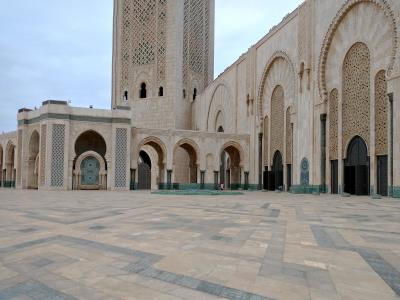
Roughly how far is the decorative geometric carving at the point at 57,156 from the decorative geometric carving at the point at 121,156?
2.99m

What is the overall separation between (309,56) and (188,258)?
17.2 m

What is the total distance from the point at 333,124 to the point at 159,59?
62.6ft


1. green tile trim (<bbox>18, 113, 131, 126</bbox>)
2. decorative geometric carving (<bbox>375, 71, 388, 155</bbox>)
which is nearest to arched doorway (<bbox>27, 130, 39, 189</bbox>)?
green tile trim (<bbox>18, 113, 131, 126</bbox>)

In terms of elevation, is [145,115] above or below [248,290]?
above

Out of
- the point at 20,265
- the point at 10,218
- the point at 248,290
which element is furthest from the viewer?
the point at 10,218

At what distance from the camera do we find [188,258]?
10.8 feet

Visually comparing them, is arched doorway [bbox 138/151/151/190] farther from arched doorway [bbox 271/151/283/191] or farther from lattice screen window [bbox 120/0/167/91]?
arched doorway [bbox 271/151/283/191]

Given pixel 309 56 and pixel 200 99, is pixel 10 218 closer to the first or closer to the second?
pixel 309 56

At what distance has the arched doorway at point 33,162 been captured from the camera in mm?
23747

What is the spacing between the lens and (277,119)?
22688mm

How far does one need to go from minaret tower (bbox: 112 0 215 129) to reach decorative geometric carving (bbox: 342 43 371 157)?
694 inches

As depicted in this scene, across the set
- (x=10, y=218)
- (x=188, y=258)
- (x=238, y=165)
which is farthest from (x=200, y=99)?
(x=188, y=258)

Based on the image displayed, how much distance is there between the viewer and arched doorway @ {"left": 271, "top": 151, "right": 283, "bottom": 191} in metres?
22.0

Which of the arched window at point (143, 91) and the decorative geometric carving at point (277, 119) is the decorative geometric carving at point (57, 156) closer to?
the decorative geometric carving at point (277, 119)
